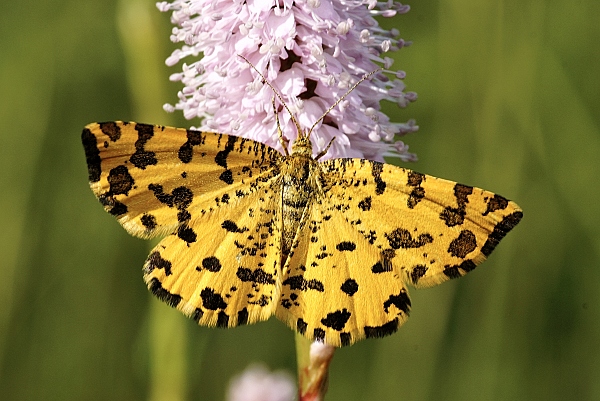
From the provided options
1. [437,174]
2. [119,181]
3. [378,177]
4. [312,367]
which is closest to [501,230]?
[378,177]

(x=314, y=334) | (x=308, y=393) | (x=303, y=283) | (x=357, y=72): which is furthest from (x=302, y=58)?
(x=308, y=393)

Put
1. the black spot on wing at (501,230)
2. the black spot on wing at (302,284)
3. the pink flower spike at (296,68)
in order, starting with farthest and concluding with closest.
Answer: the pink flower spike at (296,68) < the black spot on wing at (302,284) < the black spot on wing at (501,230)

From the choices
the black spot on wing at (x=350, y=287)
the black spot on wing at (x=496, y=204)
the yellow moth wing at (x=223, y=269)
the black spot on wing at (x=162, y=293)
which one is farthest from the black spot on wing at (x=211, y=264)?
the black spot on wing at (x=496, y=204)

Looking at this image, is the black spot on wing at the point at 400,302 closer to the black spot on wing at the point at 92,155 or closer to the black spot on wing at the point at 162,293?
the black spot on wing at the point at 162,293

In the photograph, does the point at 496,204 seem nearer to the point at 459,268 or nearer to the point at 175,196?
the point at 459,268

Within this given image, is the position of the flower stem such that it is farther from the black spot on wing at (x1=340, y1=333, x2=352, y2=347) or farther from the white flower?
the white flower

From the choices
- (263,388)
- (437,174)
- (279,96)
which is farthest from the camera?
(437,174)

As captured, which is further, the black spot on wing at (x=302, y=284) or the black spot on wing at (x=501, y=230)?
the black spot on wing at (x=302, y=284)
